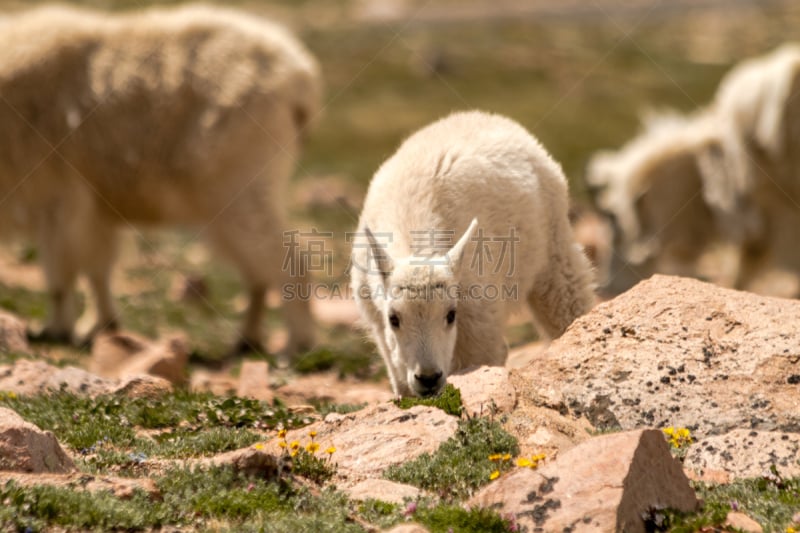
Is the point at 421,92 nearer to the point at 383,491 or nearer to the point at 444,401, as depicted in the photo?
the point at 444,401

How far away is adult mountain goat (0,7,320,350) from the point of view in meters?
12.7

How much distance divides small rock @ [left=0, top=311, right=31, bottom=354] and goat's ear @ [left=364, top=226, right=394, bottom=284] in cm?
489

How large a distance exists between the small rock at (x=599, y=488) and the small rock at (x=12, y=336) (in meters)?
6.76

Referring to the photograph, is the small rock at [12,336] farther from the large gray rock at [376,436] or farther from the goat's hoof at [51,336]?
the large gray rock at [376,436]

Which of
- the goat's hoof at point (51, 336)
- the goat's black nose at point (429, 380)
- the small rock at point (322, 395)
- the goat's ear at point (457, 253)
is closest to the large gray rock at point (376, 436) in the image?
the goat's black nose at point (429, 380)

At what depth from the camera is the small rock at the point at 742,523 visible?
17.0 ft

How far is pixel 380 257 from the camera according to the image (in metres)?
7.46

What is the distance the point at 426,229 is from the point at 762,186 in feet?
32.4

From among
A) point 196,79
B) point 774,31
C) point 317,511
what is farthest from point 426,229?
point 774,31

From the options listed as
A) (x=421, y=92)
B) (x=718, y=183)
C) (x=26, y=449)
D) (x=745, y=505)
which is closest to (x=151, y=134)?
(x=26, y=449)

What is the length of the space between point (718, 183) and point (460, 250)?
10.3m

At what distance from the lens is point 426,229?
8.04 metres

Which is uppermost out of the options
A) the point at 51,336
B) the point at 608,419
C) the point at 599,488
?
the point at 599,488

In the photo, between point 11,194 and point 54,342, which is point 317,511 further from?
point 11,194
